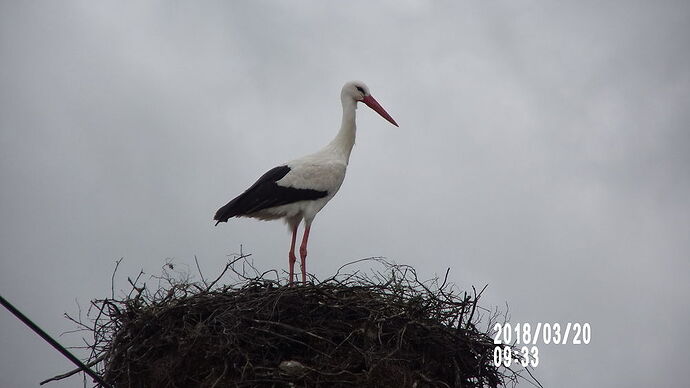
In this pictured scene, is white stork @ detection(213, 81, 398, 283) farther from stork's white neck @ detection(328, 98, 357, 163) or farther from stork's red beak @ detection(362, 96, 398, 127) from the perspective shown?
stork's red beak @ detection(362, 96, 398, 127)

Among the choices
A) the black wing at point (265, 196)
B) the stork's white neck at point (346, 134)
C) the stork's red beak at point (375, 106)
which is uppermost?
the stork's red beak at point (375, 106)

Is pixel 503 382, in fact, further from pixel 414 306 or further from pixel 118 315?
pixel 118 315

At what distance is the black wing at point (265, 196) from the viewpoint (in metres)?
8.34

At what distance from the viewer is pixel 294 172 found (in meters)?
8.62

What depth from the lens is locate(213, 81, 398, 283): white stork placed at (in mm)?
8383

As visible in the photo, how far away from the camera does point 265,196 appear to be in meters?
8.41

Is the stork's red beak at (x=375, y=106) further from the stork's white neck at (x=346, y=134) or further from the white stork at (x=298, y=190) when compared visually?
the white stork at (x=298, y=190)

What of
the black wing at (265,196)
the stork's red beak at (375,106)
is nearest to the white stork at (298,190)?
the black wing at (265,196)

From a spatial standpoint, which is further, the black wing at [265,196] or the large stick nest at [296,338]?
the black wing at [265,196]

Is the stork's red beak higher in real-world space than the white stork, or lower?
higher

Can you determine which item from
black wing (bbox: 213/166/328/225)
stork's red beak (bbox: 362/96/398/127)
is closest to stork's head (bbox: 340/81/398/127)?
stork's red beak (bbox: 362/96/398/127)

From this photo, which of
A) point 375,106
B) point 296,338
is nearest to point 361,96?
point 375,106

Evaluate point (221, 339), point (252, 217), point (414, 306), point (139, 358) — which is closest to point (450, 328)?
point (414, 306)

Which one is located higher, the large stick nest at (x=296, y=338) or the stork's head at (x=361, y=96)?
the stork's head at (x=361, y=96)
